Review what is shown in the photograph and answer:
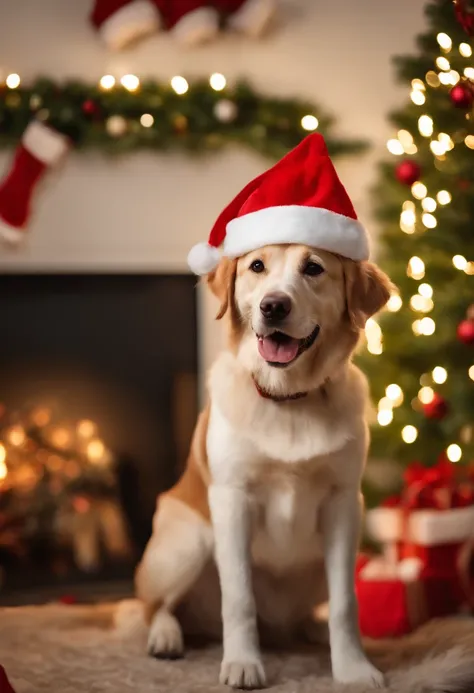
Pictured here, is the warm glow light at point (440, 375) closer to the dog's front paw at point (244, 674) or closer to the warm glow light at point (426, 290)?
the warm glow light at point (426, 290)

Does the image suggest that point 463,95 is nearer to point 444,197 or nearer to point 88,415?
point 444,197

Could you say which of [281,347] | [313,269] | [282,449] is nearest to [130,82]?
[313,269]

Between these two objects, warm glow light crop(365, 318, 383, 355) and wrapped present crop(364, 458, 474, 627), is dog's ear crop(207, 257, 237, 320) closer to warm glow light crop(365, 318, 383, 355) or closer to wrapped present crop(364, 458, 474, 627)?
wrapped present crop(364, 458, 474, 627)

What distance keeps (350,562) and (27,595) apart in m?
1.61

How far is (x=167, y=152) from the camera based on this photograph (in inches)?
118

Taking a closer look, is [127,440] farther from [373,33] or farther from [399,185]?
[373,33]

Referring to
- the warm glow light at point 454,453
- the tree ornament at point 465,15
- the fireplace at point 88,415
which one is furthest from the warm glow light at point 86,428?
the tree ornament at point 465,15

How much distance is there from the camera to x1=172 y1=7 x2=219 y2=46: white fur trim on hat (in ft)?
9.65

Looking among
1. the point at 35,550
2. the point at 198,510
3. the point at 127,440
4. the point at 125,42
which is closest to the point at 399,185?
the point at 125,42

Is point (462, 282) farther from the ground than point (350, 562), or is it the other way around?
point (462, 282)

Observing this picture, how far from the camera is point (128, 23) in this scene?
2885mm

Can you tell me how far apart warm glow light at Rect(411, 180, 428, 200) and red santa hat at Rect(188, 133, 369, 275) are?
1149 mm

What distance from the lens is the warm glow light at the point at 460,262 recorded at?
2.55m

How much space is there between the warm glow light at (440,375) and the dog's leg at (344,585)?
3.67 feet
